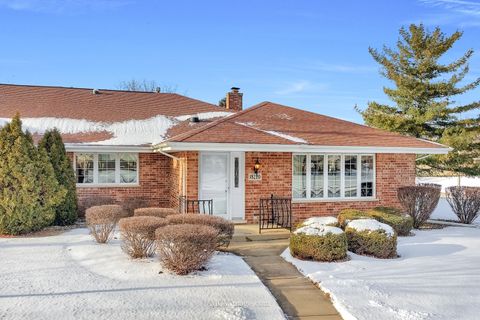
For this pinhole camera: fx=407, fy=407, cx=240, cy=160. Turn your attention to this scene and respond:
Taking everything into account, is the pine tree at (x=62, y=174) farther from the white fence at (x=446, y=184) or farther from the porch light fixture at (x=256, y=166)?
the white fence at (x=446, y=184)

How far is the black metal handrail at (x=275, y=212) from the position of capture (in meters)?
12.3

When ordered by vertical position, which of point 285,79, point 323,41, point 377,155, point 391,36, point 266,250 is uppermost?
point 391,36

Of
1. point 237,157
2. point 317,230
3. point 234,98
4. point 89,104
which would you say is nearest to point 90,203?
point 237,157

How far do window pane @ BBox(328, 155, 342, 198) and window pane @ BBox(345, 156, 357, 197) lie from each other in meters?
0.31

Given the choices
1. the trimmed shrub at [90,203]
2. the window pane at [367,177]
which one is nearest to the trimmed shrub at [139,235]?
the trimmed shrub at [90,203]

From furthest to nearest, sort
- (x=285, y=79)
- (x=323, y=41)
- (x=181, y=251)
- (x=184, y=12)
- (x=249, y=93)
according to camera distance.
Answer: (x=249, y=93), (x=285, y=79), (x=323, y=41), (x=184, y=12), (x=181, y=251)

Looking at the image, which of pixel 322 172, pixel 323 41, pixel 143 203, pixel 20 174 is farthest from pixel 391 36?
pixel 20 174

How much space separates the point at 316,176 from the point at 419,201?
10.6 ft

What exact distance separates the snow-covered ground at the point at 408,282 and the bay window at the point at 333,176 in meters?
3.81

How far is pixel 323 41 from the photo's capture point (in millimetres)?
16672

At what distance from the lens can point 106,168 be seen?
1451 centimetres

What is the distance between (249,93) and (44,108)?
1058 cm

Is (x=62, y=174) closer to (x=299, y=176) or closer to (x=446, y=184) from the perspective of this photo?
(x=299, y=176)

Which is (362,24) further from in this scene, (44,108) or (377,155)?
(44,108)
